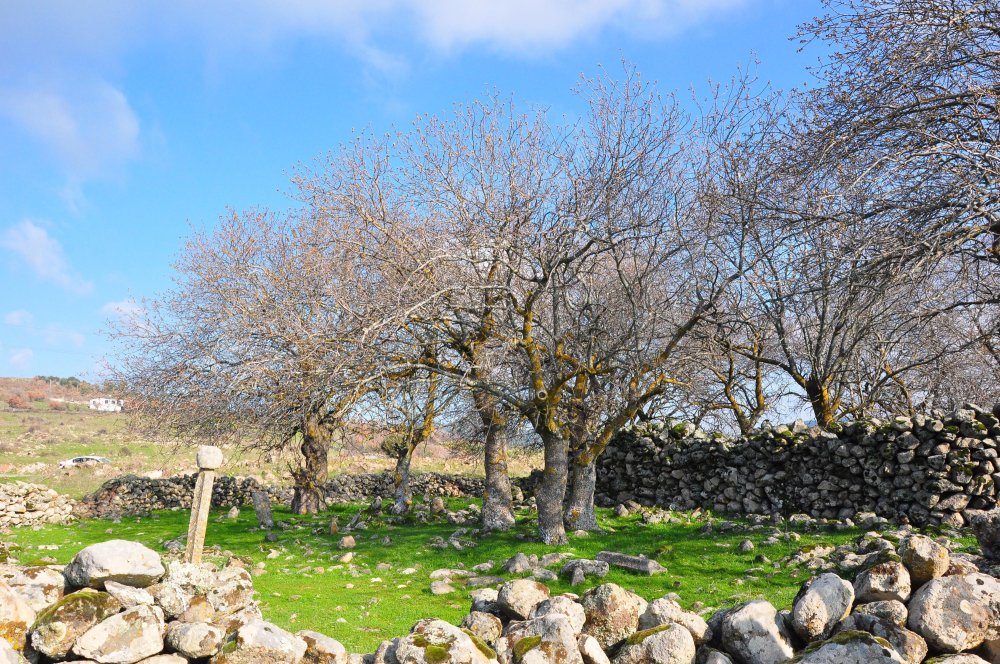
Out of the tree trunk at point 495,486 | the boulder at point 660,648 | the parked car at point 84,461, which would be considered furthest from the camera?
the parked car at point 84,461

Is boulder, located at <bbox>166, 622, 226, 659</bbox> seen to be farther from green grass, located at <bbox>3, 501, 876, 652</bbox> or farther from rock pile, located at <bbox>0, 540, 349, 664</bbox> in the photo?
green grass, located at <bbox>3, 501, 876, 652</bbox>

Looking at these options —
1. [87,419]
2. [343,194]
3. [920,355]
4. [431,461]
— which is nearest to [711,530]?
[343,194]

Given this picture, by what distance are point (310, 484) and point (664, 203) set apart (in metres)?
14.1

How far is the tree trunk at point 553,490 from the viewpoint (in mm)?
14133

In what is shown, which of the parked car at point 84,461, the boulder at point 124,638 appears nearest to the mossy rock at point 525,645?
the boulder at point 124,638

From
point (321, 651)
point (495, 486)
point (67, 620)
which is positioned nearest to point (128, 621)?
point (67, 620)

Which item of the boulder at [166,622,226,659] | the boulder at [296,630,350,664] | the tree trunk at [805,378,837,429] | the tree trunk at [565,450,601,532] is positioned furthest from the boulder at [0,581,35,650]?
the tree trunk at [805,378,837,429]

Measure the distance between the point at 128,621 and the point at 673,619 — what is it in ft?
15.2

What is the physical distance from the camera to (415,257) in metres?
12.9

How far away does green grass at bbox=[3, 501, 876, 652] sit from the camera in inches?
382

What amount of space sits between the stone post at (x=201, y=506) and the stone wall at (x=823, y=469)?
12.4 metres

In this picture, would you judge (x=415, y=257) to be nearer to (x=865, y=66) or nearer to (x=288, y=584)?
(x=288, y=584)

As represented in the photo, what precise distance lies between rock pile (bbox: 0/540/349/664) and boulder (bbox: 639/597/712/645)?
2699mm

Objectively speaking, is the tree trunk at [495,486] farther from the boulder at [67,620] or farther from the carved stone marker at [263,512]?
the boulder at [67,620]
